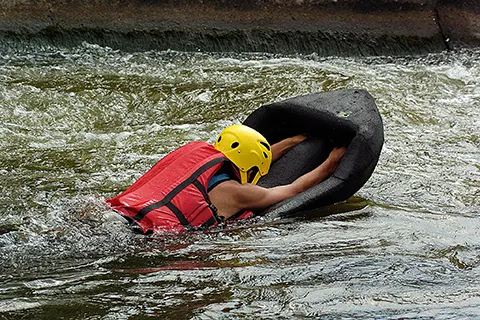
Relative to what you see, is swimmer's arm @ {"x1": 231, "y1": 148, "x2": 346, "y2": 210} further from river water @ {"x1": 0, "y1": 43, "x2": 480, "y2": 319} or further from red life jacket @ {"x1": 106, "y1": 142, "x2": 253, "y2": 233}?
river water @ {"x1": 0, "y1": 43, "x2": 480, "y2": 319}

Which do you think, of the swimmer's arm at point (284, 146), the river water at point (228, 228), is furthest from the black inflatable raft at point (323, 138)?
the river water at point (228, 228)

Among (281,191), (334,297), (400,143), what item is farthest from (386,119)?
(334,297)

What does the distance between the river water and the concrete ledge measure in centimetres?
24

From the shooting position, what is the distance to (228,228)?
5309 millimetres

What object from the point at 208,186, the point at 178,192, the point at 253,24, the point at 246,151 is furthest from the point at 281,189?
the point at 253,24

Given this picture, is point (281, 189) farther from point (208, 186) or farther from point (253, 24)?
point (253, 24)

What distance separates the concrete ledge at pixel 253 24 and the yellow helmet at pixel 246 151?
522cm

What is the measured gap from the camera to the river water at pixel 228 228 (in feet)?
12.4

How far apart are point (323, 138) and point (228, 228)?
129 centimetres

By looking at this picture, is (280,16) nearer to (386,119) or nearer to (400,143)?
(386,119)

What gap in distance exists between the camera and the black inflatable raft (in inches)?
223

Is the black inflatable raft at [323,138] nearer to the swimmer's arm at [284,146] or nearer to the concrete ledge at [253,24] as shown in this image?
the swimmer's arm at [284,146]

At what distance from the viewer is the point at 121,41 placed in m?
10.6

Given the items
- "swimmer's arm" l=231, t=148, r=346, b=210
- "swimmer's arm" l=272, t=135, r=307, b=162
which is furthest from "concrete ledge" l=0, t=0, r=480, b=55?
"swimmer's arm" l=231, t=148, r=346, b=210
